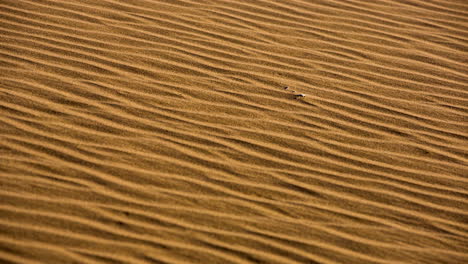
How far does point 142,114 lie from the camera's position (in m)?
3.49

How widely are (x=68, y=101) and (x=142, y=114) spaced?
1.87ft

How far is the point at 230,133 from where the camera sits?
→ 135 inches

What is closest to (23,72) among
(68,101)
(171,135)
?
(68,101)

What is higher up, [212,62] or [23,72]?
[212,62]

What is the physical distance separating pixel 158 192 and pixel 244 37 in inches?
75.9

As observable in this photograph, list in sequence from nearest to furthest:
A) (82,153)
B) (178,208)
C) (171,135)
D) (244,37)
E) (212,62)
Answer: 1. (178,208)
2. (82,153)
3. (171,135)
4. (212,62)
5. (244,37)

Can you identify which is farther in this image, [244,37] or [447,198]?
[244,37]

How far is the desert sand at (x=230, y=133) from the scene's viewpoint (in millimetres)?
2828

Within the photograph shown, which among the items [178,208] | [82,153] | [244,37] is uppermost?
[244,37]

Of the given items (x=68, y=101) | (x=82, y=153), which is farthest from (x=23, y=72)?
(x=82, y=153)

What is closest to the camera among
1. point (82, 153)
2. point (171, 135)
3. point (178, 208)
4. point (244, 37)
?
point (178, 208)

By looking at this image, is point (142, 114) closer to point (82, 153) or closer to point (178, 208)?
point (82, 153)

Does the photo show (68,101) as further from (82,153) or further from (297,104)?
(297,104)

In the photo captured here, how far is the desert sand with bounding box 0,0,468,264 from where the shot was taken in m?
2.83
